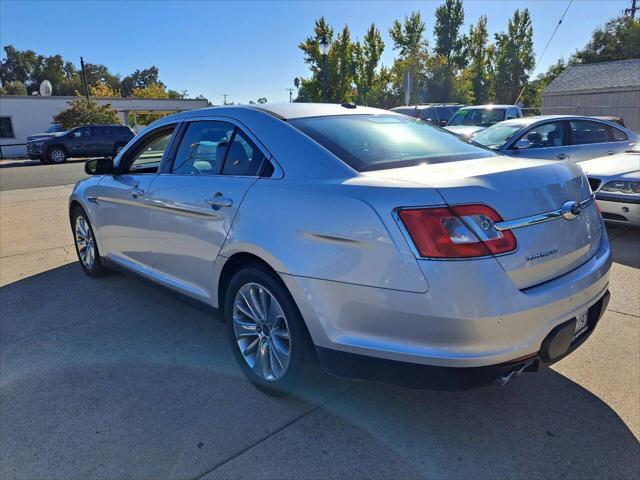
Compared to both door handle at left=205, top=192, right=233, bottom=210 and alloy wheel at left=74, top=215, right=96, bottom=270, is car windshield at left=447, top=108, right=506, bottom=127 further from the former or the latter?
door handle at left=205, top=192, right=233, bottom=210

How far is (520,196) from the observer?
2.22 metres

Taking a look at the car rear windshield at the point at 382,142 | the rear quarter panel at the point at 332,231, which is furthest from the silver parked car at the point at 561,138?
the rear quarter panel at the point at 332,231

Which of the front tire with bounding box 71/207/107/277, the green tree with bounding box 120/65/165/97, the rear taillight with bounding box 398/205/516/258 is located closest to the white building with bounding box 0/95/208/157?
the front tire with bounding box 71/207/107/277

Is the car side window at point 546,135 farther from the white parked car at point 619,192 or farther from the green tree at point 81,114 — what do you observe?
the green tree at point 81,114

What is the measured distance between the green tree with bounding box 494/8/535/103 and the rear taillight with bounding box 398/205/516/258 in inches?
2316

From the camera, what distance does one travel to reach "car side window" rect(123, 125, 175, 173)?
13.1 feet

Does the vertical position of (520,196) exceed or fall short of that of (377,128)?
it falls short

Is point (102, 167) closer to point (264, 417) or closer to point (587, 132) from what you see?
point (264, 417)

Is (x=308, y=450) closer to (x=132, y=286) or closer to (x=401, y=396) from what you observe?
(x=401, y=396)

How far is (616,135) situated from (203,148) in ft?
25.0

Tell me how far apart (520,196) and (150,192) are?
2.60m

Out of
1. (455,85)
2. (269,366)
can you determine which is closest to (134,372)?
(269,366)

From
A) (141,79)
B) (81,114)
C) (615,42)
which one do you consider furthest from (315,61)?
(141,79)

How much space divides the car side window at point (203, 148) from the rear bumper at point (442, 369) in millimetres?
1516
